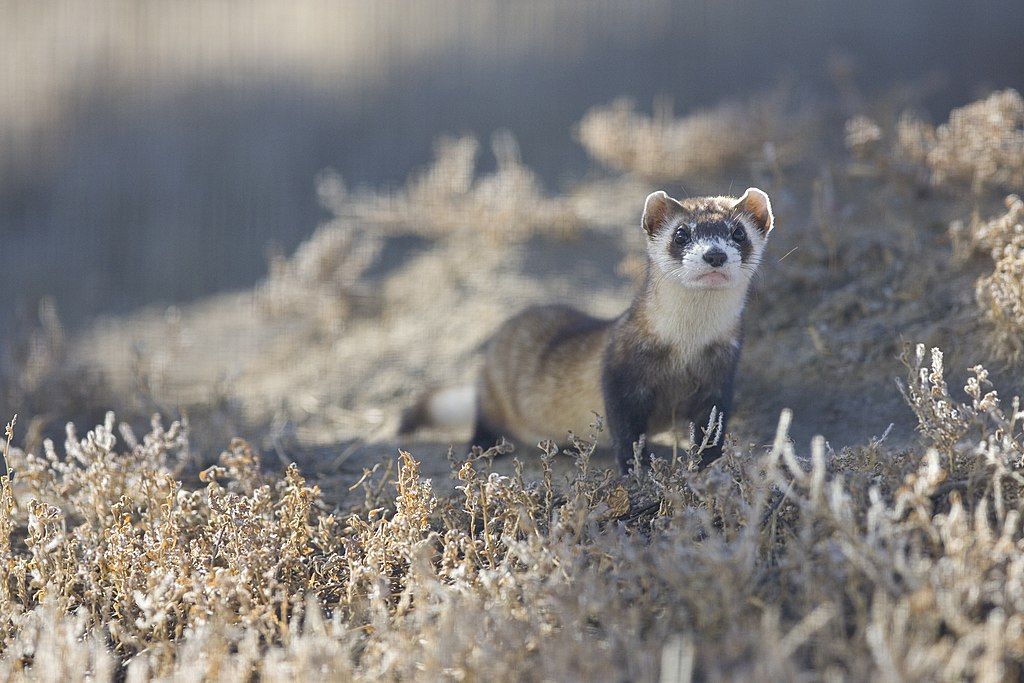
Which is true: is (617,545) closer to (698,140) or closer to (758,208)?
(758,208)

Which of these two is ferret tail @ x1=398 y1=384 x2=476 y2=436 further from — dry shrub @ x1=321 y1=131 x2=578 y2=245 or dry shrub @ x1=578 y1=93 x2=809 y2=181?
dry shrub @ x1=578 y1=93 x2=809 y2=181

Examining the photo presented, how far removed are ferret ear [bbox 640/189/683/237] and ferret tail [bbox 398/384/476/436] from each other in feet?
5.18

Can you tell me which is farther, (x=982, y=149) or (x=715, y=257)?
(x=982, y=149)

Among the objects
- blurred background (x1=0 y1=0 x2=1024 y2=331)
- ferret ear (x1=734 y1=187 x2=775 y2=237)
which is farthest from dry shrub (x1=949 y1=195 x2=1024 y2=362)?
blurred background (x1=0 y1=0 x2=1024 y2=331)

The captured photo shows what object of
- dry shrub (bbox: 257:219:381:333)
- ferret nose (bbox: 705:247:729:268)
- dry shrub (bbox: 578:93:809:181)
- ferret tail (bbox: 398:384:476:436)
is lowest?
ferret tail (bbox: 398:384:476:436)

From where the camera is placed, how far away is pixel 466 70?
10273 millimetres

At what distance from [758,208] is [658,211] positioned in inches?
14.1

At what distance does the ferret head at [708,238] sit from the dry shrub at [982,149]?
1.80m

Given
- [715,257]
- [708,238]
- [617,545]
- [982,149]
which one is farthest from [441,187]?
[617,545]

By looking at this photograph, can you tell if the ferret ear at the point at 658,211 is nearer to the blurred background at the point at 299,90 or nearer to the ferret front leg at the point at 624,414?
the ferret front leg at the point at 624,414

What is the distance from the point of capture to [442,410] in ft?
16.6

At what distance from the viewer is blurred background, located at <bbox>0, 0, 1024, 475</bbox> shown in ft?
16.1

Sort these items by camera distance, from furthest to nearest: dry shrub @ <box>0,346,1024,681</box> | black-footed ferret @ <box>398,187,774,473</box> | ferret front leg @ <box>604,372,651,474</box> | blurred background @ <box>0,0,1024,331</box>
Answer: blurred background @ <box>0,0,1024,331</box>, ferret front leg @ <box>604,372,651,474</box>, black-footed ferret @ <box>398,187,774,473</box>, dry shrub @ <box>0,346,1024,681</box>

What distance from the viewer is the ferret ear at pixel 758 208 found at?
3.77 m
